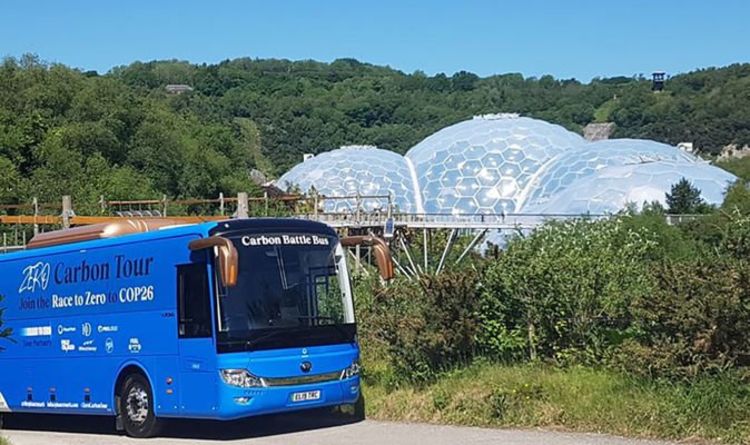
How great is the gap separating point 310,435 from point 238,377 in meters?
1.29

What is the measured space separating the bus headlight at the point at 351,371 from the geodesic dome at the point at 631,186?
5190 centimetres

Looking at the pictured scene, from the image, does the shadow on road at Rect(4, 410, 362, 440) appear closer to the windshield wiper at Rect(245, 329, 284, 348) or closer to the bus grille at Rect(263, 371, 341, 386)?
the bus grille at Rect(263, 371, 341, 386)

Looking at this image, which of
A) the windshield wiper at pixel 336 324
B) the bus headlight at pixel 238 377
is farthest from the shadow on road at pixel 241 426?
the windshield wiper at pixel 336 324

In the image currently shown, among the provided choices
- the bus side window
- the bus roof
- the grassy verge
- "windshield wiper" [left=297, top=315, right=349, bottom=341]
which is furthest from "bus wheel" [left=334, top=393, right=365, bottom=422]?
the bus side window

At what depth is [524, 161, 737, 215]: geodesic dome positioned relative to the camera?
66.5 metres

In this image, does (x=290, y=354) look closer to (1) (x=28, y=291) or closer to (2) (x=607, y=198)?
(1) (x=28, y=291)

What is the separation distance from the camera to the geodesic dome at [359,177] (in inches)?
3349

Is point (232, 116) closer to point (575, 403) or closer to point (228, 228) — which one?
point (228, 228)

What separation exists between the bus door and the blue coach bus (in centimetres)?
2

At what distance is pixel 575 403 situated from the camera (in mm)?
12195

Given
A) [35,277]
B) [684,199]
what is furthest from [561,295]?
[684,199]

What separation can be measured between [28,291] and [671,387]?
1054 centimetres

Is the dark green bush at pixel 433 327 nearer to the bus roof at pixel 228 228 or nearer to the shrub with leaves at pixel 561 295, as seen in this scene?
the shrub with leaves at pixel 561 295

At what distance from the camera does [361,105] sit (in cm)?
17600
